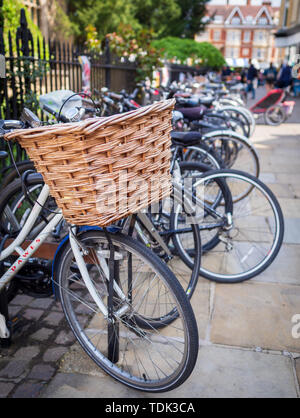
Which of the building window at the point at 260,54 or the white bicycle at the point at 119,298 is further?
the building window at the point at 260,54

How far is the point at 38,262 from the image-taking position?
Answer: 2.49 metres

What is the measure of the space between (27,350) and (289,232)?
9.24ft

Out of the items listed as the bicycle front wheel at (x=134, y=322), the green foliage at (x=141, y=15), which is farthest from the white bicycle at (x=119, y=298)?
the green foliage at (x=141, y=15)

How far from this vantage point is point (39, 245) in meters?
2.26

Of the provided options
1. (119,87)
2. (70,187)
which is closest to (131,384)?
(70,187)

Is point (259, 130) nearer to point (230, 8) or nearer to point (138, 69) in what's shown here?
point (138, 69)

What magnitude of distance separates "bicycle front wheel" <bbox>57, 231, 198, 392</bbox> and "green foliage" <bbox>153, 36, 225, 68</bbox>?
44.1 ft

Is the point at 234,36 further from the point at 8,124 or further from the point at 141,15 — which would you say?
the point at 8,124

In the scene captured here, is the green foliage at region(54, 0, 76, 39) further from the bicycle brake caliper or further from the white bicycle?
the bicycle brake caliper

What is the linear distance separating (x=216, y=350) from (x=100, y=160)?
4.82 feet

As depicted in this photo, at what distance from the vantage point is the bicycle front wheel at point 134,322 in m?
1.96

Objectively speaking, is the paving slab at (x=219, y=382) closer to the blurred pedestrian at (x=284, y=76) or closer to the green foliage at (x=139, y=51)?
the green foliage at (x=139, y=51)

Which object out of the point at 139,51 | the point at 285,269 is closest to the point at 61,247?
the point at 285,269

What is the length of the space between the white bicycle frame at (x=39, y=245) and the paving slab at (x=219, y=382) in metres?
0.41
